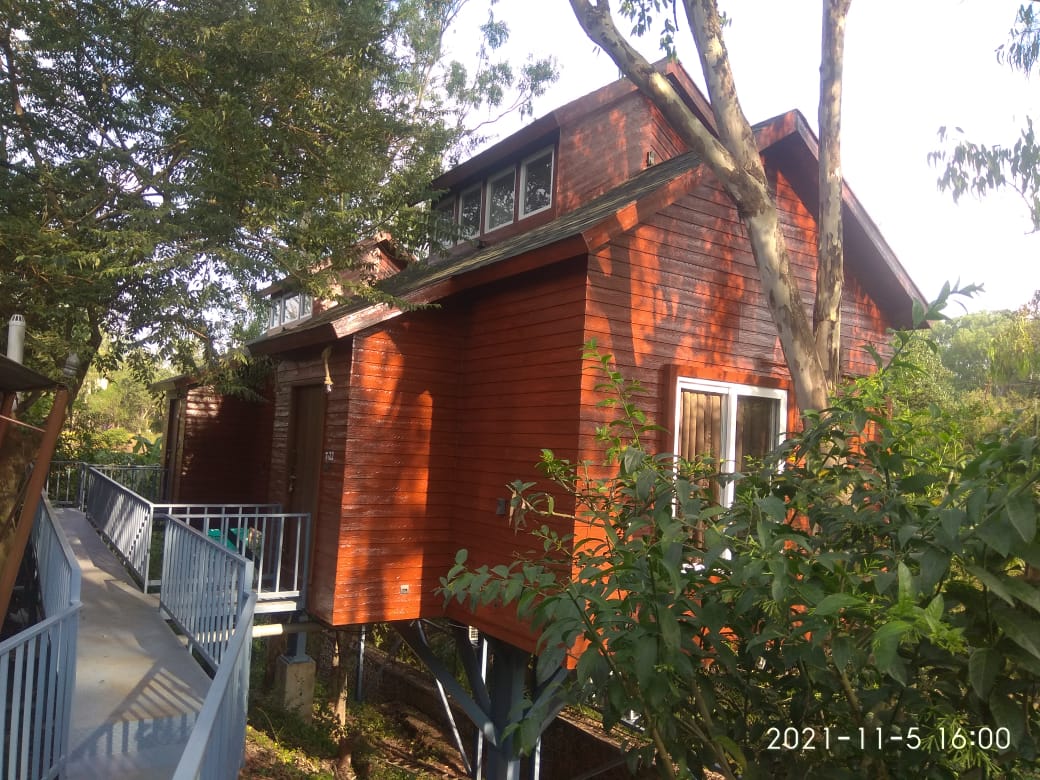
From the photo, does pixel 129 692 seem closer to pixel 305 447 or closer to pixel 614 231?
pixel 305 447

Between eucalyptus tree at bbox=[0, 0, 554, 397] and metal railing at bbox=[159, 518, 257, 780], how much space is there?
9.53ft

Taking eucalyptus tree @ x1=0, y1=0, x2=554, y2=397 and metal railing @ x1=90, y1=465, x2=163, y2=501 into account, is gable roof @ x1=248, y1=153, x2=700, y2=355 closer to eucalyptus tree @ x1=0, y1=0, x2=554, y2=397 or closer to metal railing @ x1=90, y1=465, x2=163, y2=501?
eucalyptus tree @ x1=0, y1=0, x2=554, y2=397

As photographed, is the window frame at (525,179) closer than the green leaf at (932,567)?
No

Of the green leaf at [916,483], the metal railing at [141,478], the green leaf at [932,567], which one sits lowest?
the metal railing at [141,478]

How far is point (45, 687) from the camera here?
14.8 feet

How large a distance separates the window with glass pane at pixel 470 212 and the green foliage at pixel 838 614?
940 centimetres

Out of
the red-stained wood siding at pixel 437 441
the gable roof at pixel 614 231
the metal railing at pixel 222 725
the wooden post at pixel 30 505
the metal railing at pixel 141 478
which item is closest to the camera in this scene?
the metal railing at pixel 222 725

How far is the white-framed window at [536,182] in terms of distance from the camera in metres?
10.3

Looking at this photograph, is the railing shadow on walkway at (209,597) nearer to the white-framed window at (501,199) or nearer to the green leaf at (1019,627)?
the green leaf at (1019,627)

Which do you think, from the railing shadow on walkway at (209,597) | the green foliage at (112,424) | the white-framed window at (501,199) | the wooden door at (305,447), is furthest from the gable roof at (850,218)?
the green foliage at (112,424)

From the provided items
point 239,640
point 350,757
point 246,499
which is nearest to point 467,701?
point 350,757

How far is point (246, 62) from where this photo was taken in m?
9.03

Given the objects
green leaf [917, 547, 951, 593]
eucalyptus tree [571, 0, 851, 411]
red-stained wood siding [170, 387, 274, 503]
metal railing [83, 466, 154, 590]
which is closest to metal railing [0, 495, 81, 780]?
metal railing [83, 466, 154, 590]

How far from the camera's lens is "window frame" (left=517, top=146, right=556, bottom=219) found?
33.1 feet
